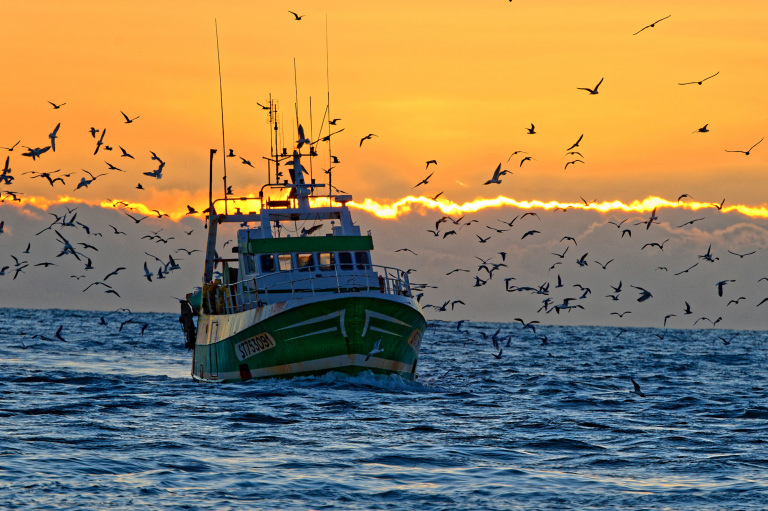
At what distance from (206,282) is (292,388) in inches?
493

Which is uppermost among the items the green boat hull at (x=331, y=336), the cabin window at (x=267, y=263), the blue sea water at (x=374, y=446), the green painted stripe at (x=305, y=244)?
the green painted stripe at (x=305, y=244)

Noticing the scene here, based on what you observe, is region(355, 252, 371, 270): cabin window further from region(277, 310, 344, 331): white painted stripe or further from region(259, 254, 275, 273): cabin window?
region(277, 310, 344, 331): white painted stripe

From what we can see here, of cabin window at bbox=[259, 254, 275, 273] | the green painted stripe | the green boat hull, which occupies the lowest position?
the green boat hull

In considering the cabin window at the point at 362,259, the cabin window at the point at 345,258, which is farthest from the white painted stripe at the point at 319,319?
the cabin window at the point at 362,259

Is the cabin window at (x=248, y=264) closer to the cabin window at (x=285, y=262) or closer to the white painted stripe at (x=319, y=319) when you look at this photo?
the cabin window at (x=285, y=262)

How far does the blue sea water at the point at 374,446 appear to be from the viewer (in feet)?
58.9

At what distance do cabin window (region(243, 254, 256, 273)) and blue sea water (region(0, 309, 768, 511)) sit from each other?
14.3ft

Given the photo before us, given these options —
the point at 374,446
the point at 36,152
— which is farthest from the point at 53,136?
the point at 374,446

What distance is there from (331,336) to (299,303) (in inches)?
54.8

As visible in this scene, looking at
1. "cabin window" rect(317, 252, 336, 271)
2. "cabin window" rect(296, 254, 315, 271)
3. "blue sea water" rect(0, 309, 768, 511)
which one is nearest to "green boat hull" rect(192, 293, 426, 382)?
"blue sea water" rect(0, 309, 768, 511)

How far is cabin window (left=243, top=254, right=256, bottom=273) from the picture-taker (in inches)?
1422

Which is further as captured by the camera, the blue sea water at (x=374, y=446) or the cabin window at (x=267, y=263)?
the cabin window at (x=267, y=263)

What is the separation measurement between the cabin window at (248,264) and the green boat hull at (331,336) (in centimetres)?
260

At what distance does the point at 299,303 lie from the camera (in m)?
31.1
